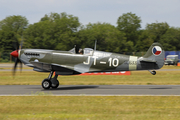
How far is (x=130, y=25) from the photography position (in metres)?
87.8

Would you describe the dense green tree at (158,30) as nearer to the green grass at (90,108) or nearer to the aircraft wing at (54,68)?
the aircraft wing at (54,68)

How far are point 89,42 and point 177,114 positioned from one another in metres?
50.9

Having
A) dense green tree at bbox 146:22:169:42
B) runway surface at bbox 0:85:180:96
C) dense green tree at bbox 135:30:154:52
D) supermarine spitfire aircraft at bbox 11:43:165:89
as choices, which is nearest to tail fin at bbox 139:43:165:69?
supermarine spitfire aircraft at bbox 11:43:165:89

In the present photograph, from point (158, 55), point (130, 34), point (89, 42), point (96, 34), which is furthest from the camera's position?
point (130, 34)

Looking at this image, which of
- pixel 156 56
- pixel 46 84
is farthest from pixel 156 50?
pixel 46 84

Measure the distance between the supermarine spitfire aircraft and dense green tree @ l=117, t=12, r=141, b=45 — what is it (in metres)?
70.9

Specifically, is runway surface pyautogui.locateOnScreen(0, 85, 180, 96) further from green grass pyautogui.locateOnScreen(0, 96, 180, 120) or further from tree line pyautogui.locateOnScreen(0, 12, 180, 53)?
tree line pyautogui.locateOnScreen(0, 12, 180, 53)

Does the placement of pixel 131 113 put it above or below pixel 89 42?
below

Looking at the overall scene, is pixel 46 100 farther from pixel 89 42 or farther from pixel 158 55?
pixel 89 42

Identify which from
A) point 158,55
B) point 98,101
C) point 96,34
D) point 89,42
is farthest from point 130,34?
point 98,101

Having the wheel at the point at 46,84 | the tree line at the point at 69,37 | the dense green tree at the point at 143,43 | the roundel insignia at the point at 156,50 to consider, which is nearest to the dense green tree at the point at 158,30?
the tree line at the point at 69,37

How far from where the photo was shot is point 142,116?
27.3 feet

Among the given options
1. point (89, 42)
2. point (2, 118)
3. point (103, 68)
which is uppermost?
point (89, 42)

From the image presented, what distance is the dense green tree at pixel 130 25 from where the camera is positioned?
282 feet
